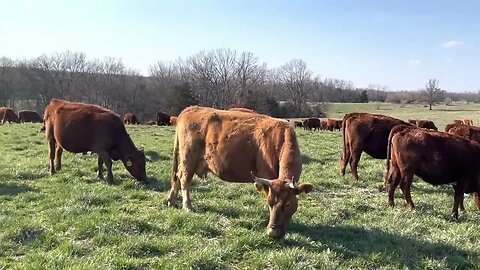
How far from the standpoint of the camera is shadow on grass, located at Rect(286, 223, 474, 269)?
20.0 feet

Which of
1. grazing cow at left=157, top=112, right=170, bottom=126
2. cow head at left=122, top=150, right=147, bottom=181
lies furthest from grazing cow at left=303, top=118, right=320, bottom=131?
cow head at left=122, top=150, right=147, bottom=181

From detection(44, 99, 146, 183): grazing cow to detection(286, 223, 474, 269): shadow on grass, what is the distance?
5.15m

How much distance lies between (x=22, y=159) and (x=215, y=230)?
9695 millimetres

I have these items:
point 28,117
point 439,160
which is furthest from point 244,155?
point 28,117

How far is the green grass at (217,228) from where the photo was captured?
5859mm

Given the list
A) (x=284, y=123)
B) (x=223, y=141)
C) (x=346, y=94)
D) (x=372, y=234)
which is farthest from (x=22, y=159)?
(x=346, y=94)

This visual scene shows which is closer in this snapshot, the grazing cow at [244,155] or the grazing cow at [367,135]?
the grazing cow at [244,155]

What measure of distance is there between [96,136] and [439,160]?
769 cm

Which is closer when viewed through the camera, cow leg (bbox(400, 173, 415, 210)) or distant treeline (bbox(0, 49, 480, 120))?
cow leg (bbox(400, 173, 415, 210))

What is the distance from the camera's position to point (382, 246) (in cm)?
655

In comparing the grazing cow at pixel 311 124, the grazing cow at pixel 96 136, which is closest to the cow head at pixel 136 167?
the grazing cow at pixel 96 136

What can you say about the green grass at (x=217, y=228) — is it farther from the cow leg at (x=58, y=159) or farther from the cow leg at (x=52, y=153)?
the cow leg at (x=58, y=159)

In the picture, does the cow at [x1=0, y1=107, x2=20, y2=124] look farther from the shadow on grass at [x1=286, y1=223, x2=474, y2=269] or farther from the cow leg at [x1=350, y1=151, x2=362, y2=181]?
the shadow on grass at [x1=286, y1=223, x2=474, y2=269]

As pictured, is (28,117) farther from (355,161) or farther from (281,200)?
(281,200)
